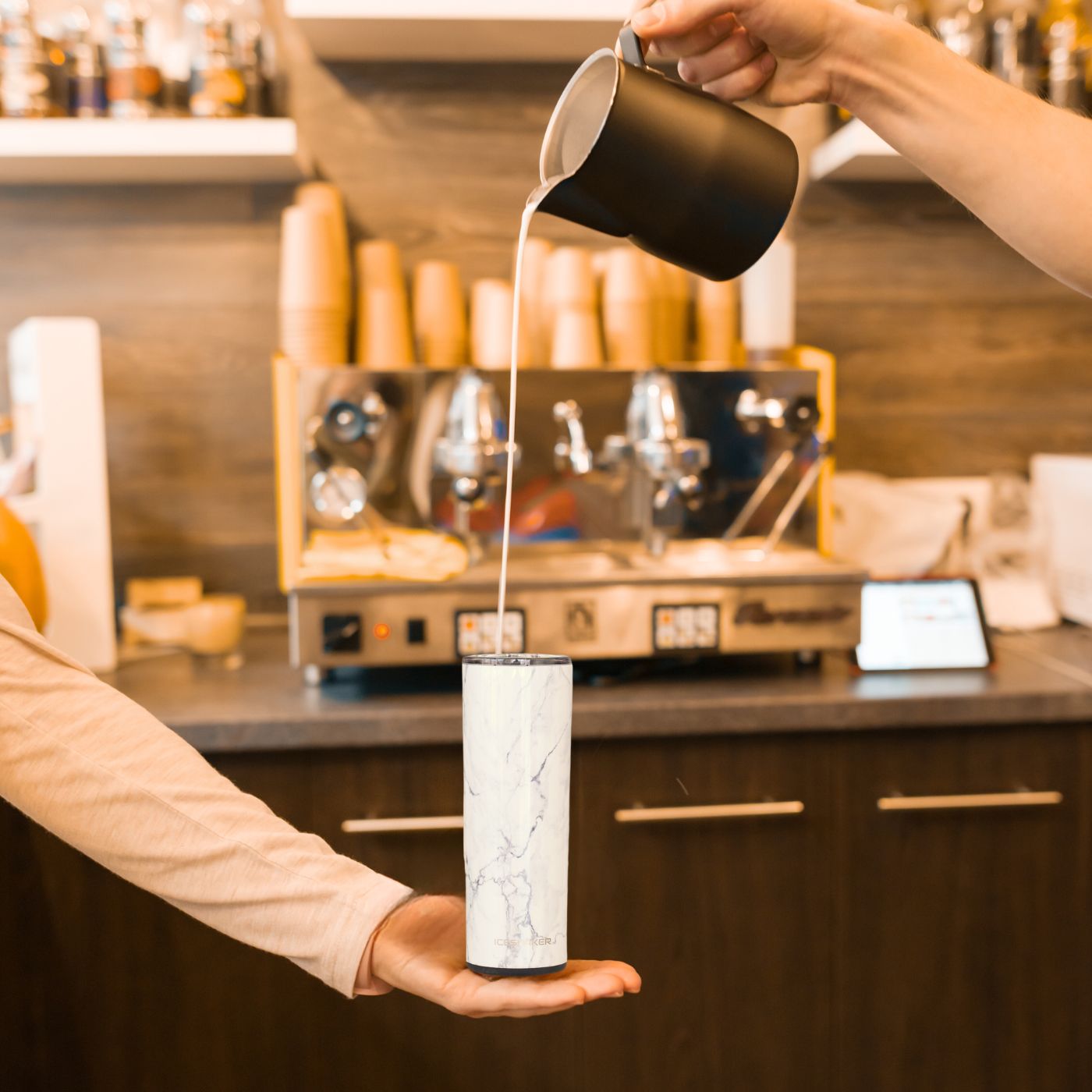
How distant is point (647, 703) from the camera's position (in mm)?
1389

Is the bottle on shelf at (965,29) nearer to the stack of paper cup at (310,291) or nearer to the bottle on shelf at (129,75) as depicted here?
the stack of paper cup at (310,291)

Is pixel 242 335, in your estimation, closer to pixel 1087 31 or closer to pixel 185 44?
pixel 185 44

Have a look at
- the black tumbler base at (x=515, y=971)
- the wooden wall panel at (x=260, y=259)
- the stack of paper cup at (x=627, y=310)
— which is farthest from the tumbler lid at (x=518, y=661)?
the wooden wall panel at (x=260, y=259)

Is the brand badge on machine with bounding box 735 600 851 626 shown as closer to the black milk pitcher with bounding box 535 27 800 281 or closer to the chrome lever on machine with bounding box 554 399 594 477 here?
the chrome lever on machine with bounding box 554 399 594 477

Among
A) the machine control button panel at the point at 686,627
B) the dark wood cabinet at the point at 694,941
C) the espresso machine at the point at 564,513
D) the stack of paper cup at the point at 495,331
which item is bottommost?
the dark wood cabinet at the point at 694,941

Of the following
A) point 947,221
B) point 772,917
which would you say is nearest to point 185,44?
point 947,221

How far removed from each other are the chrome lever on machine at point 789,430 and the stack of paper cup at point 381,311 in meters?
0.47

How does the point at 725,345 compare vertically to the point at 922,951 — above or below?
above

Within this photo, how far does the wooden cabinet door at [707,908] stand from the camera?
1.40 m

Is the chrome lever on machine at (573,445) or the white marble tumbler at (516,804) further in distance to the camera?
the chrome lever on machine at (573,445)

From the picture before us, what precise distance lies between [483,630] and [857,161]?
94cm

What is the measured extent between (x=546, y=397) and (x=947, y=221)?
0.81 m

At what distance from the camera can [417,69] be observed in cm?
189

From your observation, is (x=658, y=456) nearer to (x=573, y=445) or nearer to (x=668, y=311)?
(x=573, y=445)
